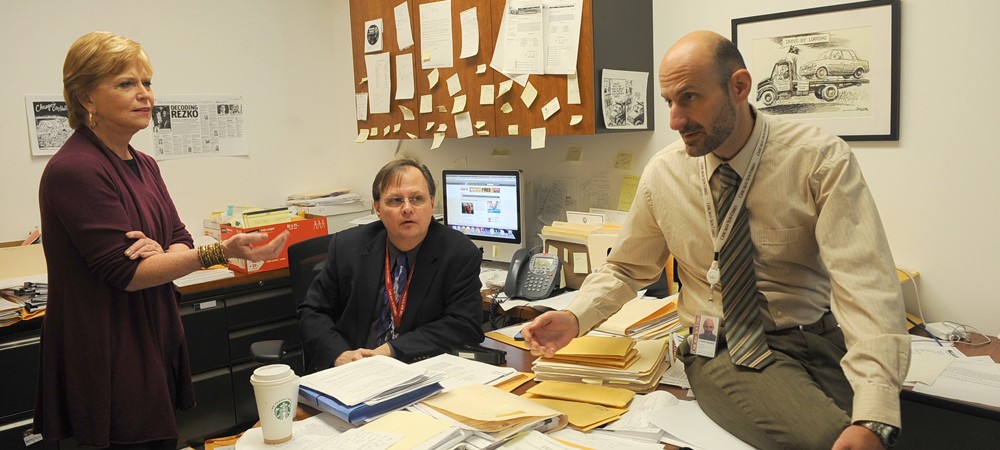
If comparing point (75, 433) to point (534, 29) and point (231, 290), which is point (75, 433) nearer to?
point (231, 290)

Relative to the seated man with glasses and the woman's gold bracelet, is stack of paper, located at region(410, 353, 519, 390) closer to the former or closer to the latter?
the seated man with glasses

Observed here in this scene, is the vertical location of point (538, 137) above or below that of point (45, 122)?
below

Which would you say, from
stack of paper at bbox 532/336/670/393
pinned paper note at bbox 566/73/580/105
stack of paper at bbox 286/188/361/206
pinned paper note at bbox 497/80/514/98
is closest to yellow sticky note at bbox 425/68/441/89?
pinned paper note at bbox 497/80/514/98

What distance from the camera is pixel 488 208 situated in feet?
10.7

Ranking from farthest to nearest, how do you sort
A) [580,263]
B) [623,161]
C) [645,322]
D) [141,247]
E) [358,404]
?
[623,161]
[580,263]
[645,322]
[141,247]
[358,404]

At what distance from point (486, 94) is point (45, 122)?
6.97 feet

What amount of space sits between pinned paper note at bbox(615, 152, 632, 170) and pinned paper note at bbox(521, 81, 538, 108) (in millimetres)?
490

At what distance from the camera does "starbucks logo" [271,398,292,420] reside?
1.33 metres

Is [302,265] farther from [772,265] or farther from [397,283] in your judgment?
[772,265]

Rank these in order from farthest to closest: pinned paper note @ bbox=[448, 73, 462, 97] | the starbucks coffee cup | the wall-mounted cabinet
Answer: pinned paper note @ bbox=[448, 73, 462, 97]
the wall-mounted cabinet
the starbucks coffee cup

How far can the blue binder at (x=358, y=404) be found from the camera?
1.42 m

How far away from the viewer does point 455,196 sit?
3.39 meters

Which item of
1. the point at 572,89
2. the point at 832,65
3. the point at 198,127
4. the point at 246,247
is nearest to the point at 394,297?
the point at 246,247

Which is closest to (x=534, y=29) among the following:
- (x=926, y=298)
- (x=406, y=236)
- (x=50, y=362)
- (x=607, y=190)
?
(x=607, y=190)
